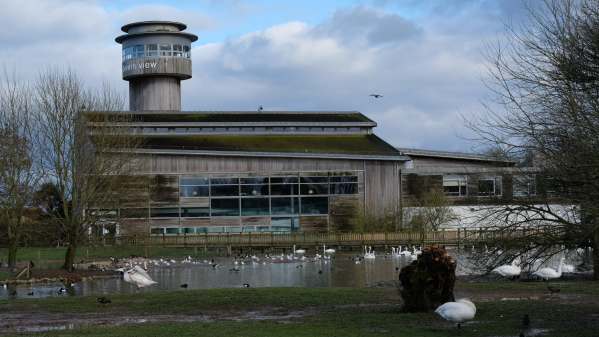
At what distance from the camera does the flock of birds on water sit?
787 inches

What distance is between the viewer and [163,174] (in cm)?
7612

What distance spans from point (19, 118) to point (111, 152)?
16.3 feet

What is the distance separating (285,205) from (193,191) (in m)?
7.77

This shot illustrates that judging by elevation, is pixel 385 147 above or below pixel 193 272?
above

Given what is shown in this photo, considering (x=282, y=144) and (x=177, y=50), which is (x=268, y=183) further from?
(x=177, y=50)

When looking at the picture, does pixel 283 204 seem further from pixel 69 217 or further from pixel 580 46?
pixel 580 46

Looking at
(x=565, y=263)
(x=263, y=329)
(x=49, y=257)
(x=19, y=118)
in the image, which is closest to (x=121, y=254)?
(x=49, y=257)

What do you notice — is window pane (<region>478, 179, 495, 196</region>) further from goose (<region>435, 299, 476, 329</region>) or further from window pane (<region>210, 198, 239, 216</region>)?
window pane (<region>210, 198, 239, 216</region>)

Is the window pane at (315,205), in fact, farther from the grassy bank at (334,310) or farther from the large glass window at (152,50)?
the grassy bank at (334,310)

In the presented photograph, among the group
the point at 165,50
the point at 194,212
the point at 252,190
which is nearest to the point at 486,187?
the point at 252,190

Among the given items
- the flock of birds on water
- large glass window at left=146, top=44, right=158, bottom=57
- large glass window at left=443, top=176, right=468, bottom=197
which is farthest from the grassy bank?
large glass window at left=146, top=44, right=158, bottom=57

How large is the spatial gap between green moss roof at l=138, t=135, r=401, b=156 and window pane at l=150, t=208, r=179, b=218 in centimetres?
513

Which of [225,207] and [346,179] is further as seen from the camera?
[225,207]

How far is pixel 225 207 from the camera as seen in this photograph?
77.6 meters
